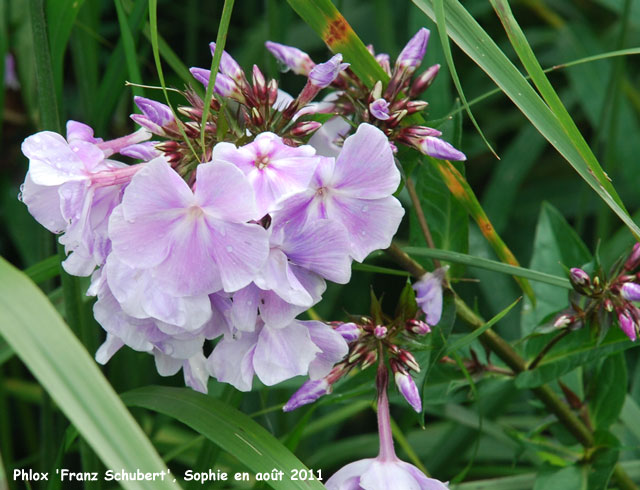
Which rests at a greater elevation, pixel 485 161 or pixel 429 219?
pixel 429 219

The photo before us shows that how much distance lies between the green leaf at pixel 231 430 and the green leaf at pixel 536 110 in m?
0.37

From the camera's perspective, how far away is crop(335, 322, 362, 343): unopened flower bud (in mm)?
690

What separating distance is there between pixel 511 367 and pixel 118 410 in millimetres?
527

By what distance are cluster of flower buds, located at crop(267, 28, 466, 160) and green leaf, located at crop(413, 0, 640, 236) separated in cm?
7

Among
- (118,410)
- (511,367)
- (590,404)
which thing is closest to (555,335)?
(511,367)

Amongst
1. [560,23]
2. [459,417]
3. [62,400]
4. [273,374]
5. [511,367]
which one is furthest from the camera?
[560,23]

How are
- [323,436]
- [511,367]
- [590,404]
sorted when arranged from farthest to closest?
[323,436]
[590,404]
[511,367]

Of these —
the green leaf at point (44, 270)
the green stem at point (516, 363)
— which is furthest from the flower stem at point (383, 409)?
the green leaf at point (44, 270)

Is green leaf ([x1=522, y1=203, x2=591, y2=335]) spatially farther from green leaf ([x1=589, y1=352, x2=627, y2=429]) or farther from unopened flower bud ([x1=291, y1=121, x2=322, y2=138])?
unopened flower bud ([x1=291, y1=121, x2=322, y2=138])

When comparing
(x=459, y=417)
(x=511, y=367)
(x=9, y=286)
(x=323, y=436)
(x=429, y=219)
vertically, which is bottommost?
(x=323, y=436)

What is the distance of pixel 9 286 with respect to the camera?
54cm

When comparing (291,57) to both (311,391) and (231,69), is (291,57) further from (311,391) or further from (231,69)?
(311,391)

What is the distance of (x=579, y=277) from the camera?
75 centimetres

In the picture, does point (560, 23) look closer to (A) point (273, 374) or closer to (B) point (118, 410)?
(A) point (273, 374)
